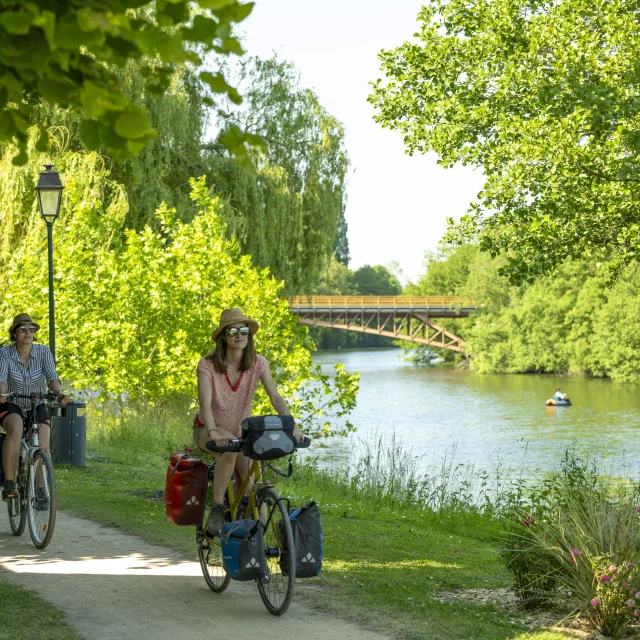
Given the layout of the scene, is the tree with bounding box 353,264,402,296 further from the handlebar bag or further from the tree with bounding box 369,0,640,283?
the handlebar bag

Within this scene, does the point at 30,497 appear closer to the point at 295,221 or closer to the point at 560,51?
the point at 560,51

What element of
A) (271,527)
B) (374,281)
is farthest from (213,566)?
(374,281)

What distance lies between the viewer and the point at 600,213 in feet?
36.9

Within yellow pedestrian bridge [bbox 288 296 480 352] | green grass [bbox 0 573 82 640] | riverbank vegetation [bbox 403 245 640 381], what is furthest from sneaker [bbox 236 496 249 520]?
yellow pedestrian bridge [bbox 288 296 480 352]

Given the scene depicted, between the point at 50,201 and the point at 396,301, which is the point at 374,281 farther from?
the point at 50,201

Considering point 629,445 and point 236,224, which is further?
point 629,445

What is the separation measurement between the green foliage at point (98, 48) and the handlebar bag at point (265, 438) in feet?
8.43

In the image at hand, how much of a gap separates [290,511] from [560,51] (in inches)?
314

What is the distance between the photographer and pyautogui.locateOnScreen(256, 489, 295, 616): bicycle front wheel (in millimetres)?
5355

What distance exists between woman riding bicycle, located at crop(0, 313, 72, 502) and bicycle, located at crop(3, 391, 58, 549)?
53 millimetres

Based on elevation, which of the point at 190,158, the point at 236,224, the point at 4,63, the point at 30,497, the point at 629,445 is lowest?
the point at 629,445

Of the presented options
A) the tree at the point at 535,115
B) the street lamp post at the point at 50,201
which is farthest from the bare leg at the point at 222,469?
the street lamp post at the point at 50,201

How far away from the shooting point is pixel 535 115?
40.5ft

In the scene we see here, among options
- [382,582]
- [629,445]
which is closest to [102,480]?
[382,582]
